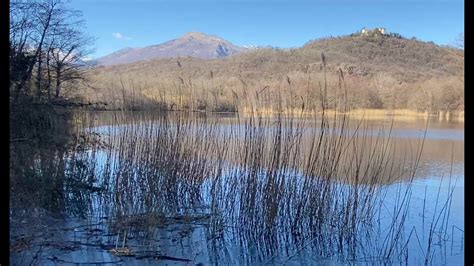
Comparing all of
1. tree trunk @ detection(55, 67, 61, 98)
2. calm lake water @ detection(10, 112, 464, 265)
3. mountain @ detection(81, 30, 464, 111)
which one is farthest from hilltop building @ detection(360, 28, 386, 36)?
tree trunk @ detection(55, 67, 61, 98)

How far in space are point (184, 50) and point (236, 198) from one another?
194 centimetres

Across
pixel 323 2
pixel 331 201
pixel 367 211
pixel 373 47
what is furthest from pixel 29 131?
pixel 373 47

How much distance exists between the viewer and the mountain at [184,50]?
4.14 metres

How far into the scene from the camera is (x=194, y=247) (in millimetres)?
2463

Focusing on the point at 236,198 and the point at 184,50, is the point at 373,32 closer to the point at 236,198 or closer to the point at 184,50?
the point at 184,50

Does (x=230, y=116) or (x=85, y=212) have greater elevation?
(x=230, y=116)

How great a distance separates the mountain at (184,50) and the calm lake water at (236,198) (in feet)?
2.98

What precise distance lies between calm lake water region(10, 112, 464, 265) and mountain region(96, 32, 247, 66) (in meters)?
0.91

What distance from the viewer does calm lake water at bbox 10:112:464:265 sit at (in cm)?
237

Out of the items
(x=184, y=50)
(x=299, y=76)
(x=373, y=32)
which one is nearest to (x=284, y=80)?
(x=299, y=76)

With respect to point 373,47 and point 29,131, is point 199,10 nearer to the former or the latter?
point 373,47

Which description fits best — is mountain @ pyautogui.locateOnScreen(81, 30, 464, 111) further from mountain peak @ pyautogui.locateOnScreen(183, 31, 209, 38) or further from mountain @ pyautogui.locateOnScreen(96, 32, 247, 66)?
mountain peak @ pyautogui.locateOnScreen(183, 31, 209, 38)

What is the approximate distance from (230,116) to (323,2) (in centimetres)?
173

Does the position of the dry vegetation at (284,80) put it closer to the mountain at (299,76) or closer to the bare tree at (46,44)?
the mountain at (299,76)
